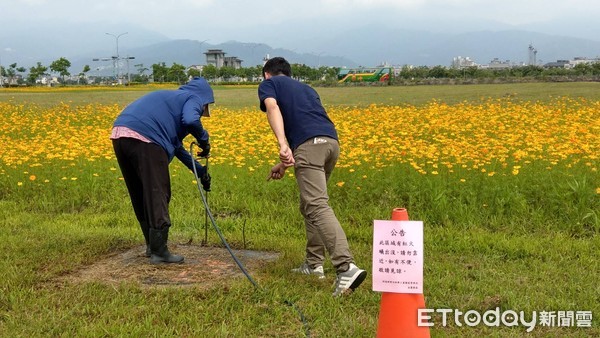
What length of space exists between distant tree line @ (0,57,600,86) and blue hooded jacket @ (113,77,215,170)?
36679mm

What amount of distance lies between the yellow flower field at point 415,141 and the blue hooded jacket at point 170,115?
2670mm

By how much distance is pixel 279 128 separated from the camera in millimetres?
4055

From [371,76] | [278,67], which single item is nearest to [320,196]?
[278,67]

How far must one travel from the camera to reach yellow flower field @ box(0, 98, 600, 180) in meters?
6.91

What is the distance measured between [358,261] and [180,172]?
3.64m

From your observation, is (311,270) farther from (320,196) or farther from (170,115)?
(170,115)

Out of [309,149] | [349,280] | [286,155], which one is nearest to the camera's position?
[349,280]

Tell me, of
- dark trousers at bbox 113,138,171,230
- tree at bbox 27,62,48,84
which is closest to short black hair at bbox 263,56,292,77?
dark trousers at bbox 113,138,171,230

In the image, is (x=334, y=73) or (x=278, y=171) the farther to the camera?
(x=334, y=73)

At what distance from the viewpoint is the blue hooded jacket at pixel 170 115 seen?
14.3ft

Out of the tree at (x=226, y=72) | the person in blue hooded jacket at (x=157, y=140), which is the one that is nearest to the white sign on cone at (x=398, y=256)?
the person in blue hooded jacket at (x=157, y=140)

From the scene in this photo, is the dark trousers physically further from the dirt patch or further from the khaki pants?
the khaki pants

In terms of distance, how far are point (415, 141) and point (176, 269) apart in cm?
496

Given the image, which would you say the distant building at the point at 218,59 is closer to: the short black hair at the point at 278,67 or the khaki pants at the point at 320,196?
the short black hair at the point at 278,67
